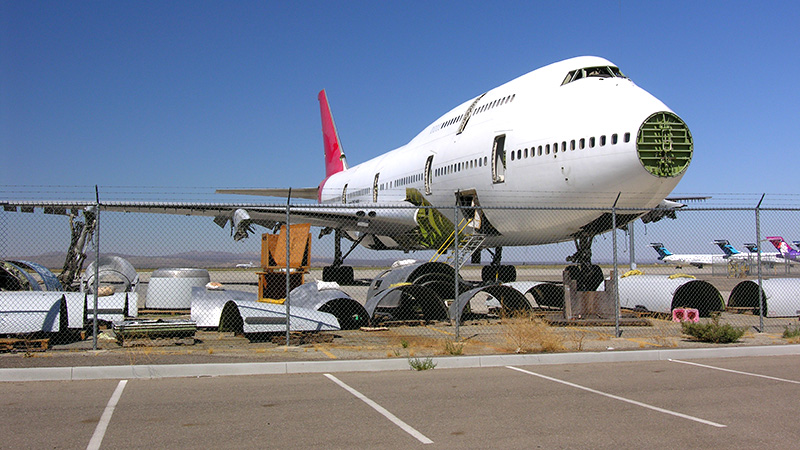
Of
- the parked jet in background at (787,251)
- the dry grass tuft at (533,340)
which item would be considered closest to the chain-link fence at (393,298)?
the dry grass tuft at (533,340)

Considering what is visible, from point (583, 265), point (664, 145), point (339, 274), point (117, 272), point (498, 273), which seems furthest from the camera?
point (339, 274)

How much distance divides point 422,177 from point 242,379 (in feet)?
47.7

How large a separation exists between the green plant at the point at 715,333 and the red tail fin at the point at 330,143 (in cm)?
3082

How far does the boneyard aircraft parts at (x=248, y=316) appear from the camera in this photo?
10.2 meters

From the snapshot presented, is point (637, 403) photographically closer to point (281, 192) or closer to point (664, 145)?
point (664, 145)

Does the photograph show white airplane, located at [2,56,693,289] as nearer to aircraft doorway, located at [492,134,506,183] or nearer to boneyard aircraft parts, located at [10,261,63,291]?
aircraft doorway, located at [492,134,506,183]

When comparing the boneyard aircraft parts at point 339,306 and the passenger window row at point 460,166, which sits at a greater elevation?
the passenger window row at point 460,166

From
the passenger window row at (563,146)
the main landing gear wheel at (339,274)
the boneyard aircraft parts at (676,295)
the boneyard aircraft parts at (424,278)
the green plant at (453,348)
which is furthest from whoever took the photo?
the main landing gear wheel at (339,274)

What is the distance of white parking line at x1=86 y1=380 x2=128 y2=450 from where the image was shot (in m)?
4.99

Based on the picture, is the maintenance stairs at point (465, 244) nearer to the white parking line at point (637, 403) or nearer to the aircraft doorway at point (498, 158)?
the aircraft doorway at point (498, 158)

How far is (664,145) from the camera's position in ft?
40.2

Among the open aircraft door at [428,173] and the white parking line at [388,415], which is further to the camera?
the open aircraft door at [428,173]

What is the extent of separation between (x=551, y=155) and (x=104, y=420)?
Result: 11.0 metres

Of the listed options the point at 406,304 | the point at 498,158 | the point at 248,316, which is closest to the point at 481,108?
the point at 498,158
